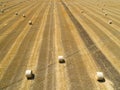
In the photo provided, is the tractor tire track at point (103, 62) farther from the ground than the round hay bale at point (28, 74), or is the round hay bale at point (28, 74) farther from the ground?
the round hay bale at point (28, 74)

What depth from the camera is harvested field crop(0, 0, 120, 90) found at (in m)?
14.2

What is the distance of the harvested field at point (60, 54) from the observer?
1417cm

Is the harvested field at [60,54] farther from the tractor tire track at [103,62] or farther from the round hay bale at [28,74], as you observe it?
the round hay bale at [28,74]

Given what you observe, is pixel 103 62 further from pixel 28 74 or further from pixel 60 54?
pixel 28 74

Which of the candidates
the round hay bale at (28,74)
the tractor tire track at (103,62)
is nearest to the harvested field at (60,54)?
the tractor tire track at (103,62)

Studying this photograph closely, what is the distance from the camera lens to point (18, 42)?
23219 millimetres

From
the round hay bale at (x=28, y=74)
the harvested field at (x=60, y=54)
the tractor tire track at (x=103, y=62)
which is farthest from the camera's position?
the round hay bale at (x=28, y=74)

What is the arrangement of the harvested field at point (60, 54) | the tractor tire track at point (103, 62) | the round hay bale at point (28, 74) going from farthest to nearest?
the round hay bale at point (28, 74) < the tractor tire track at point (103, 62) < the harvested field at point (60, 54)

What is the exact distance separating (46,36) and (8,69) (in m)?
9.45

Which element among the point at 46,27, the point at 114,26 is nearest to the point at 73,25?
the point at 46,27

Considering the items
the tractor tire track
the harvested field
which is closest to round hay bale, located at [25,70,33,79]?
the harvested field

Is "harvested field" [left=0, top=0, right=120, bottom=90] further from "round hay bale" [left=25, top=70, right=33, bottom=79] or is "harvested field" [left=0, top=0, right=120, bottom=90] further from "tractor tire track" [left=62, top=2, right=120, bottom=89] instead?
"round hay bale" [left=25, top=70, right=33, bottom=79]

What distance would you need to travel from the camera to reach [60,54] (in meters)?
19.1

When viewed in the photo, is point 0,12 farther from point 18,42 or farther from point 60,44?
point 60,44
